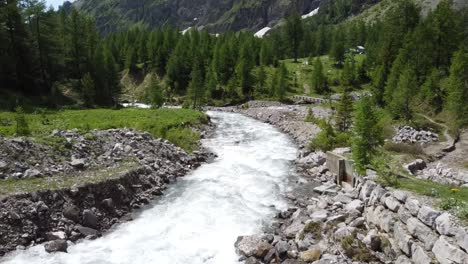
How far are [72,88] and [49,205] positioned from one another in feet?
155

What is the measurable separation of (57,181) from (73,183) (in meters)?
0.86

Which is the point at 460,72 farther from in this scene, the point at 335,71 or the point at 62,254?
the point at 335,71

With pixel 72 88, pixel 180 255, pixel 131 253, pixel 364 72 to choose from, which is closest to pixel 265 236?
pixel 180 255

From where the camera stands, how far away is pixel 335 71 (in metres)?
97.1

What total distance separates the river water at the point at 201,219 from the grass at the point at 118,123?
604cm

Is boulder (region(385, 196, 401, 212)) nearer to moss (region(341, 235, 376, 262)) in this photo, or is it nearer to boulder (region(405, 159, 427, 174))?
moss (region(341, 235, 376, 262))

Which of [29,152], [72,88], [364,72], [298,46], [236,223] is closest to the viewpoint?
[236,223]

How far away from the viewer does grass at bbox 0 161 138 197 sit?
18562 mm

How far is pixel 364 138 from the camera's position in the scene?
77.7 ft

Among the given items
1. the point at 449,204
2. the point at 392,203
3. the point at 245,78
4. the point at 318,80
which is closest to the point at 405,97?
the point at 392,203

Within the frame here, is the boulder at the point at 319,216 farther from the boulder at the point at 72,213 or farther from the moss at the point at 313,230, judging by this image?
the boulder at the point at 72,213

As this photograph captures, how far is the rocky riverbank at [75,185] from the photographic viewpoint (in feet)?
56.3

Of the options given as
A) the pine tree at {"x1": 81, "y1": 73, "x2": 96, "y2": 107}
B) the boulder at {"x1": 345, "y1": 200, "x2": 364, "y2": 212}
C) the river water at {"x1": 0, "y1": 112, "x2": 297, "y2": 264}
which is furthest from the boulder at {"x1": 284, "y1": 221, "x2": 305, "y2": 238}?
the pine tree at {"x1": 81, "y1": 73, "x2": 96, "y2": 107}

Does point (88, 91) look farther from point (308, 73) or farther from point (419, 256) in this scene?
point (308, 73)
